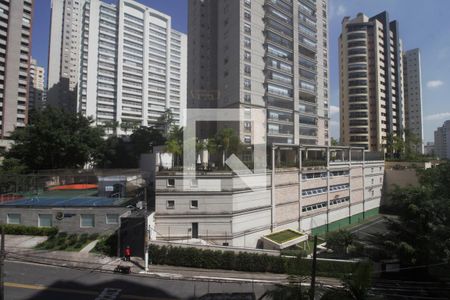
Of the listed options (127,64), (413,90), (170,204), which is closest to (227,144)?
(170,204)

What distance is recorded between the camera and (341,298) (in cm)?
796


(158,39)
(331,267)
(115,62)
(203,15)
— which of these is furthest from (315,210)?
(158,39)

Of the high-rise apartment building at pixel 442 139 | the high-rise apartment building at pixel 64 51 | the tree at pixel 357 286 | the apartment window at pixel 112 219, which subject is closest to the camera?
the tree at pixel 357 286

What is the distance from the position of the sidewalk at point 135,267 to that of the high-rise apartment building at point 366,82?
73.5 metres

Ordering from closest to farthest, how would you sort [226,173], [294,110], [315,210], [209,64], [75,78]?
1. [226,173]
2. [315,210]
3. [294,110]
4. [209,64]
5. [75,78]

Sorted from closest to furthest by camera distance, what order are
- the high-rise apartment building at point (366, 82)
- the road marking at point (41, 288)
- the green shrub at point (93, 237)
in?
the road marking at point (41, 288)
the green shrub at point (93, 237)
the high-rise apartment building at point (366, 82)

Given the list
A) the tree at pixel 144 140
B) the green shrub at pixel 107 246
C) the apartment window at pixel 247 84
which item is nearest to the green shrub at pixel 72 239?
the green shrub at pixel 107 246

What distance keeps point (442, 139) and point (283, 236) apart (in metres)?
162

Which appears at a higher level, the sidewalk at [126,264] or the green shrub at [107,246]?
the green shrub at [107,246]

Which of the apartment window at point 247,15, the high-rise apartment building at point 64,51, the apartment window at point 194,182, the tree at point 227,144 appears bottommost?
the apartment window at point 194,182

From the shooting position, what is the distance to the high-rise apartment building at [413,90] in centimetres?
10656

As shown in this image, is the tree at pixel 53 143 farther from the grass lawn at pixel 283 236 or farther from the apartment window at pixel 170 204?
the grass lawn at pixel 283 236

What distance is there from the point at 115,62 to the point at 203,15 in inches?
1848

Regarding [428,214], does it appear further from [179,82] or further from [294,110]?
[179,82]
